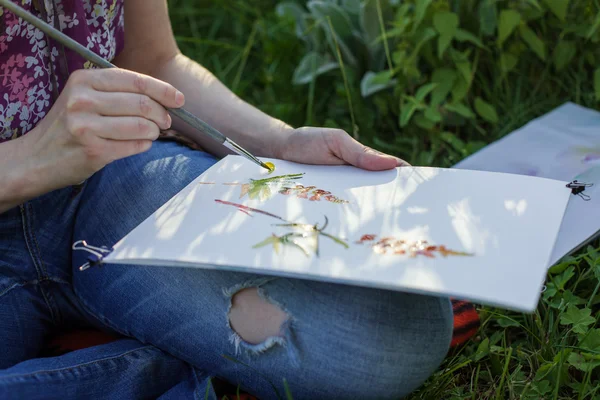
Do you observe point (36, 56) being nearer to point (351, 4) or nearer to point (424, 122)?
point (424, 122)

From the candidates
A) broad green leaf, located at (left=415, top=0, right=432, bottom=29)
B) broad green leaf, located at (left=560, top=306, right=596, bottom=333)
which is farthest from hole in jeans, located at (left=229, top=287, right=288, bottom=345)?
broad green leaf, located at (left=415, top=0, right=432, bottom=29)

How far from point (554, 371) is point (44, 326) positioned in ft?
2.52

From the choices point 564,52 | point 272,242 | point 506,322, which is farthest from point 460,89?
point 272,242

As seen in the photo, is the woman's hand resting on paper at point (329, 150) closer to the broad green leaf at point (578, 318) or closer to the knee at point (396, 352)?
the knee at point (396, 352)

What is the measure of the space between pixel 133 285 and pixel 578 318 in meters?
0.67

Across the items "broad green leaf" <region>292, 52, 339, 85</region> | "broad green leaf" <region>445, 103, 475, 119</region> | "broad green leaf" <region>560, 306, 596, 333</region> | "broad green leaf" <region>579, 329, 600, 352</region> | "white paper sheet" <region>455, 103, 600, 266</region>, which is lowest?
"broad green leaf" <region>579, 329, 600, 352</region>

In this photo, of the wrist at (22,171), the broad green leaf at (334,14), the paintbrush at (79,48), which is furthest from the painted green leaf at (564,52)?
the wrist at (22,171)

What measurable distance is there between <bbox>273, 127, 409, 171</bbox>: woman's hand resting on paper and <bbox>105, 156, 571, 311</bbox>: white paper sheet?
0.06 ft

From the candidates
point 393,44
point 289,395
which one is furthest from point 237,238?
point 393,44

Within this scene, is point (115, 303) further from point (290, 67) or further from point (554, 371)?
point (290, 67)

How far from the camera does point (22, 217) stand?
104cm

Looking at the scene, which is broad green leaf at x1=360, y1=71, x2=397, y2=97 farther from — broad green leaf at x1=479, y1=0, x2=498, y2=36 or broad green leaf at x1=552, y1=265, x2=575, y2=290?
broad green leaf at x1=552, y1=265, x2=575, y2=290

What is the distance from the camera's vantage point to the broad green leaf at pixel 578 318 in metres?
1.04

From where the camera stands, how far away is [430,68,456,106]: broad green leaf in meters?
1.60
